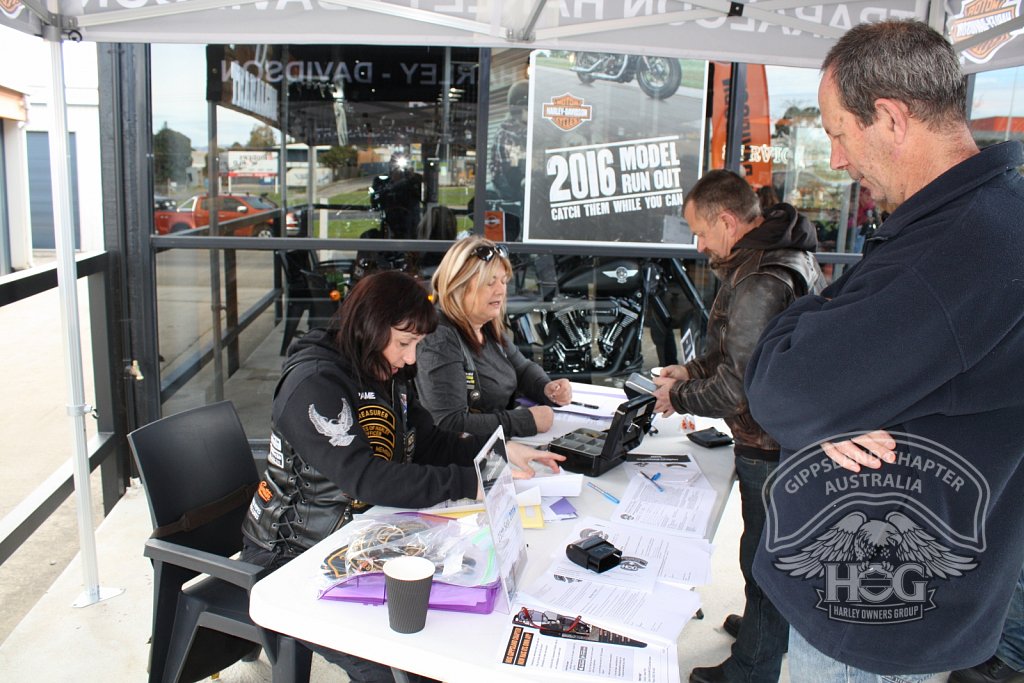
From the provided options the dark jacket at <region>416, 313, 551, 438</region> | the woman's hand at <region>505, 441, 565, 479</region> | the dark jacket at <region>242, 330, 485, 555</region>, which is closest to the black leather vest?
the dark jacket at <region>242, 330, 485, 555</region>

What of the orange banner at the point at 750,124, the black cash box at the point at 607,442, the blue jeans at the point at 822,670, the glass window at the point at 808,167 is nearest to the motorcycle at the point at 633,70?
the orange banner at the point at 750,124

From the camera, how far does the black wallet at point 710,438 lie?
260 cm

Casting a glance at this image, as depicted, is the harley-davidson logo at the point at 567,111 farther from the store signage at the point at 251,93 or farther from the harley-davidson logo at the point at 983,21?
the harley-davidson logo at the point at 983,21

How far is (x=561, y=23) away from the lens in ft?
9.29

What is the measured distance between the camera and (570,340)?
4523 millimetres

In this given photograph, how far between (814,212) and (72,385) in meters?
3.87

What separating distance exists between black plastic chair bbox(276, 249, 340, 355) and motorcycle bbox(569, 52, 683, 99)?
1745mm

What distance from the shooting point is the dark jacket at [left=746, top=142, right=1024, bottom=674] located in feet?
3.62

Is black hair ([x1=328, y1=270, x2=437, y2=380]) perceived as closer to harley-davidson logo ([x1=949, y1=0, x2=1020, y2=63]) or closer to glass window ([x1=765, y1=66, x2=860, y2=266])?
harley-davidson logo ([x1=949, y1=0, x2=1020, y2=63])

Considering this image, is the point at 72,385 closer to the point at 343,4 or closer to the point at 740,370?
the point at 343,4

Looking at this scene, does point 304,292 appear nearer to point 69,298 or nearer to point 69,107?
point 69,298

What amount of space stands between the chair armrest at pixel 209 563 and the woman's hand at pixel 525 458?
697 millimetres

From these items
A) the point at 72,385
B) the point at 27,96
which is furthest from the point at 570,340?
the point at 27,96

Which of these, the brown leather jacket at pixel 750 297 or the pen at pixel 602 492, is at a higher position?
the brown leather jacket at pixel 750 297
